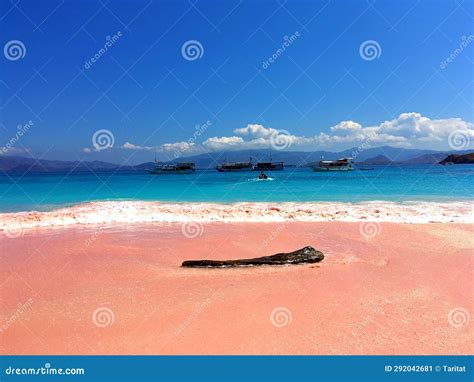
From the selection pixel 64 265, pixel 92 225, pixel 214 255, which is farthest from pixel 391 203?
pixel 64 265

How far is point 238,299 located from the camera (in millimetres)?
5812

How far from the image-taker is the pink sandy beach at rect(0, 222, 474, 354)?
181 inches

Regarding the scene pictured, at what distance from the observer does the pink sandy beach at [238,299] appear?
4.59 metres

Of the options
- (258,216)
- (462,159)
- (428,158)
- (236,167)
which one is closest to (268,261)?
(258,216)

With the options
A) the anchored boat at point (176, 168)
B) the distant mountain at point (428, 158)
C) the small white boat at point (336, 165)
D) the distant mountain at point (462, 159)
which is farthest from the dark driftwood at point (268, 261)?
the distant mountain at point (428, 158)

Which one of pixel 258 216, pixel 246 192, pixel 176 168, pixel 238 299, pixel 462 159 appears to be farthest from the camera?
pixel 462 159

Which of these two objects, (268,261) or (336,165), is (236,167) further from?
(268,261)

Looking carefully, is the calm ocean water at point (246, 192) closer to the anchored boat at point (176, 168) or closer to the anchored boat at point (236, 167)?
the anchored boat at point (176, 168)

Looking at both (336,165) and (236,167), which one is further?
(236,167)

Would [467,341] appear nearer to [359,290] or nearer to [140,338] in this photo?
[359,290]

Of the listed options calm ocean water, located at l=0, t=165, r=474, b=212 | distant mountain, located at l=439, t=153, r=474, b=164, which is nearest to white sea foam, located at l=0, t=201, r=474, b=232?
calm ocean water, located at l=0, t=165, r=474, b=212

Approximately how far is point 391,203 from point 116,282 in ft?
51.9

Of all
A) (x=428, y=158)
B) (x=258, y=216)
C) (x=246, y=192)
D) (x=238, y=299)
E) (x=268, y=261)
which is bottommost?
(x=238, y=299)

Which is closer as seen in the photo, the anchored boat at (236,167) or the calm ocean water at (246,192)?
the calm ocean water at (246,192)
